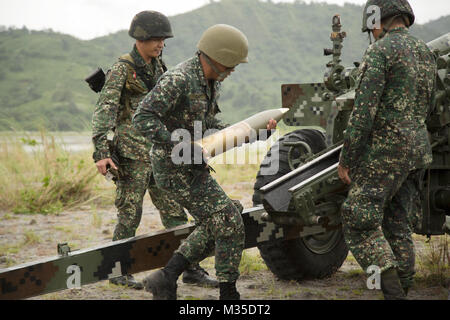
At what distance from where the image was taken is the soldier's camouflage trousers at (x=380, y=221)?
3.73 m

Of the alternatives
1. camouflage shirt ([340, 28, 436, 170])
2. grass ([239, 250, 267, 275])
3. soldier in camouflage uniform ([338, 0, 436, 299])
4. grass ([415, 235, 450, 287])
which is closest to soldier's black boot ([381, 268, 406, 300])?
soldier in camouflage uniform ([338, 0, 436, 299])

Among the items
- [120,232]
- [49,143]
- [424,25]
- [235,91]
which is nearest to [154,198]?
[120,232]

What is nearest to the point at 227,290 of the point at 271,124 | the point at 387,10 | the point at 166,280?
the point at 166,280

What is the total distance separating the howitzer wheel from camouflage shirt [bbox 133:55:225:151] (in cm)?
129

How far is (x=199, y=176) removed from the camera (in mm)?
3779

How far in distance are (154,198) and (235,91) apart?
5743cm

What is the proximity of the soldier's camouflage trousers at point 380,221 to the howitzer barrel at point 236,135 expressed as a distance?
725mm

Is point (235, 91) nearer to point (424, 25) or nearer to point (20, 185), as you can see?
point (424, 25)

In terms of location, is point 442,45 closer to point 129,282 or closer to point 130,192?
point 130,192

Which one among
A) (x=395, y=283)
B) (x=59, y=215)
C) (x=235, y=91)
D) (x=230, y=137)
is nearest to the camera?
(x=395, y=283)

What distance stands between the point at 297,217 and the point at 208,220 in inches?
24.2

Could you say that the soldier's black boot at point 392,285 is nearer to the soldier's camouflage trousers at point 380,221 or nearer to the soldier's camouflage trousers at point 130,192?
the soldier's camouflage trousers at point 380,221

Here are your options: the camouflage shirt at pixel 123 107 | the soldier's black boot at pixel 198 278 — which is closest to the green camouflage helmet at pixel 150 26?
the camouflage shirt at pixel 123 107

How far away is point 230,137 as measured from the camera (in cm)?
393
